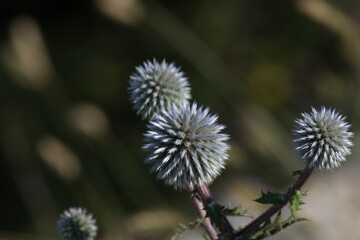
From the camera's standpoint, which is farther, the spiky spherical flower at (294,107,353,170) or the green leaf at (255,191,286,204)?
the spiky spherical flower at (294,107,353,170)

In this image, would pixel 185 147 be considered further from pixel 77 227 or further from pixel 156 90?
pixel 77 227

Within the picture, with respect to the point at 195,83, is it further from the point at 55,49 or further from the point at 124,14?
the point at 55,49

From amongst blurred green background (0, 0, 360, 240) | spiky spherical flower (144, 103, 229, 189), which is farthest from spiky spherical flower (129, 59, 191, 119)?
blurred green background (0, 0, 360, 240)

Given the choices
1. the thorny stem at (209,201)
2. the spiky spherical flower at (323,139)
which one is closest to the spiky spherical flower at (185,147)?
the thorny stem at (209,201)

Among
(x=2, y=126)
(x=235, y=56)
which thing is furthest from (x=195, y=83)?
(x=2, y=126)

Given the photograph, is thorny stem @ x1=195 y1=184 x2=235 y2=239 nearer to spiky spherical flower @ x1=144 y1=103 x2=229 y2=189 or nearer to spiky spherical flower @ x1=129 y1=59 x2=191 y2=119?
spiky spherical flower @ x1=144 y1=103 x2=229 y2=189

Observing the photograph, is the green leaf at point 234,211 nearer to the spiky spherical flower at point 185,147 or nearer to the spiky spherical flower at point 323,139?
the spiky spherical flower at point 185,147

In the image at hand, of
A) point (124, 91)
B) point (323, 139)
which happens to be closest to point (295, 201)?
point (323, 139)
